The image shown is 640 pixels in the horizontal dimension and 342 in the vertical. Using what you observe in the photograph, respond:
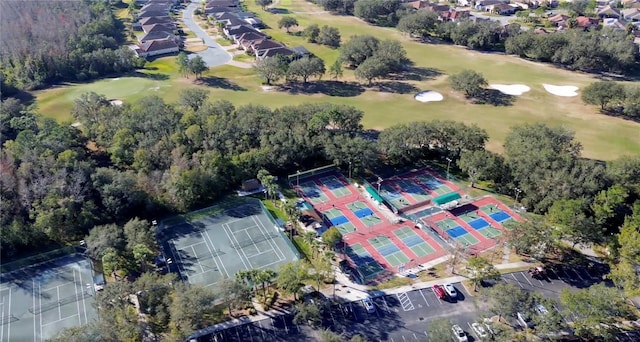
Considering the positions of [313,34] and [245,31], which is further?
[245,31]

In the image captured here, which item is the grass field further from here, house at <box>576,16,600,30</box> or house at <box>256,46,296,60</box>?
house at <box>576,16,600,30</box>

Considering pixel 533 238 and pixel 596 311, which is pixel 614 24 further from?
pixel 596 311

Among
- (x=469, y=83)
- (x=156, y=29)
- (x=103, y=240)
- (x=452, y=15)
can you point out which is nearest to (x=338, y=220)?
(x=103, y=240)

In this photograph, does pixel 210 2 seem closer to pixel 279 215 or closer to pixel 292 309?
pixel 279 215

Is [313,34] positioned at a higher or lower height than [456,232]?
higher

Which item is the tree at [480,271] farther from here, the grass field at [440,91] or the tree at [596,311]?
the grass field at [440,91]

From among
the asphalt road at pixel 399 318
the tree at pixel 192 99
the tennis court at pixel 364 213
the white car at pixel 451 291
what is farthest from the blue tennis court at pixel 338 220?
the tree at pixel 192 99

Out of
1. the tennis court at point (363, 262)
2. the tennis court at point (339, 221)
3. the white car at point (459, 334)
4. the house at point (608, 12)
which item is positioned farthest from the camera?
the house at point (608, 12)
